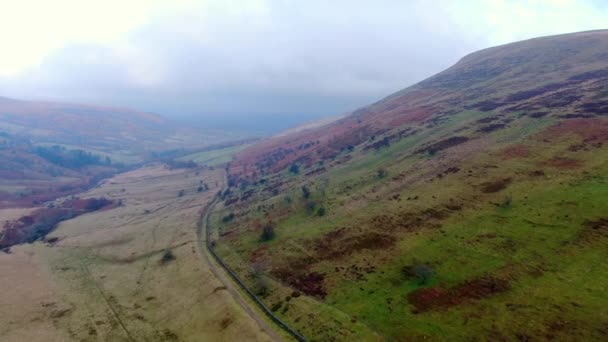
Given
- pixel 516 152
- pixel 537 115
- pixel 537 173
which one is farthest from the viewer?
pixel 537 115

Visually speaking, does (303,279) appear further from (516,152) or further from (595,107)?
(595,107)

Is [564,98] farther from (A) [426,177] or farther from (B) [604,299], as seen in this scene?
(B) [604,299]

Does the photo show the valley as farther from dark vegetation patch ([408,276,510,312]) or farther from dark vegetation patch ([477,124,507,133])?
dark vegetation patch ([477,124,507,133])

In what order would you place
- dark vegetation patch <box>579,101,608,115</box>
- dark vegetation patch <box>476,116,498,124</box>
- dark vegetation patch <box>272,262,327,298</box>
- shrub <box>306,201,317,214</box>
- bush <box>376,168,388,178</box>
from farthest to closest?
dark vegetation patch <box>476,116,498,124</box>, bush <box>376,168,388,178</box>, shrub <box>306,201,317,214</box>, dark vegetation patch <box>579,101,608,115</box>, dark vegetation patch <box>272,262,327,298</box>

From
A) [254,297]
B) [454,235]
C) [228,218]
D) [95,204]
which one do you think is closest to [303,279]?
[254,297]

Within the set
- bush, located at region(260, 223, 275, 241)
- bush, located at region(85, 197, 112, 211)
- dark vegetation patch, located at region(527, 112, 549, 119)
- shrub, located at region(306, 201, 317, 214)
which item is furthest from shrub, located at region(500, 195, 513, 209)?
bush, located at region(85, 197, 112, 211)

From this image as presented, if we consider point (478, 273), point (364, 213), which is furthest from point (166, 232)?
point (478, 273)

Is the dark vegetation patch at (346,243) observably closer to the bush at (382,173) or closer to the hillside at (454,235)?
the hillside at (454,235)
